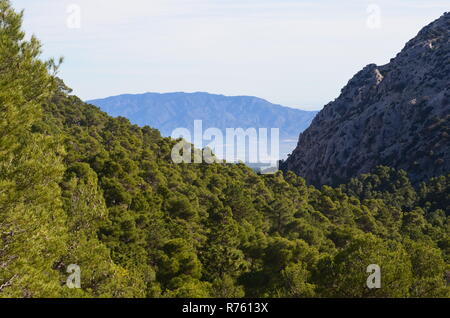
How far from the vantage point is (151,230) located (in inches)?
1768

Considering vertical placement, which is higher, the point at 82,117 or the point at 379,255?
the point at 82,117

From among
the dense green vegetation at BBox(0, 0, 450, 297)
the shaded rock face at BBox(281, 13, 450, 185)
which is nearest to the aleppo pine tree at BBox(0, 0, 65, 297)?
the dense green vegetation at BBox(0, 0, 450, 297)

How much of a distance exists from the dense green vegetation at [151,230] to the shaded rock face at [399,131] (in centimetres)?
6782

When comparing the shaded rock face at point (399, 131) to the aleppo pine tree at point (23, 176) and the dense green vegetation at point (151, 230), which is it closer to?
the dense green vegetation at point (151, 230)

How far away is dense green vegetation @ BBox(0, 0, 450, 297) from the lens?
68.0ft

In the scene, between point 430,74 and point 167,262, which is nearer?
point 167,262

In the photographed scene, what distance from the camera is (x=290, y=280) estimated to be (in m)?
33.2

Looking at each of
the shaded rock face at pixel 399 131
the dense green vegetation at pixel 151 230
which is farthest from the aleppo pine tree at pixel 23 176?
the shaded rock face at pixel 399 131

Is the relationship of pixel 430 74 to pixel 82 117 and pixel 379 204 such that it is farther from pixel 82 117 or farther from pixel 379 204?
pixel 82 117

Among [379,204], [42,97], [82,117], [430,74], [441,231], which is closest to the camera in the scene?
[42,97]

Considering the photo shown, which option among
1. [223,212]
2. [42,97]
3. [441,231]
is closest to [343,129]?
[441,231]

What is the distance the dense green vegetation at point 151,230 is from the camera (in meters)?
20.7
